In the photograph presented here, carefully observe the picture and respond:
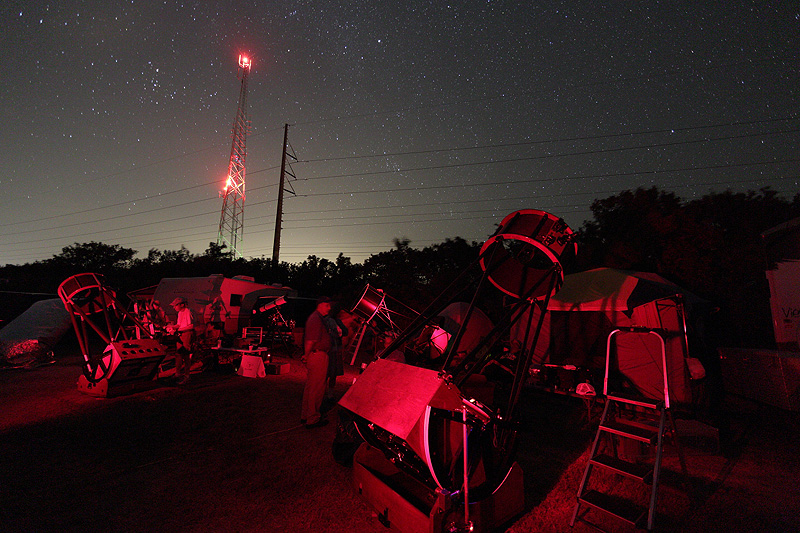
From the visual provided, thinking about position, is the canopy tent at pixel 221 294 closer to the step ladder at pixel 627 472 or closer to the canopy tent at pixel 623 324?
the canopy tent at pixel 623 324

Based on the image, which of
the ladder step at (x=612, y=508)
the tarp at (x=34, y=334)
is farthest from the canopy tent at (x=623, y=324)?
the tarp at (x=34, y=334)

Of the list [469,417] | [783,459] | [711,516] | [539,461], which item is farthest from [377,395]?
[783,459]

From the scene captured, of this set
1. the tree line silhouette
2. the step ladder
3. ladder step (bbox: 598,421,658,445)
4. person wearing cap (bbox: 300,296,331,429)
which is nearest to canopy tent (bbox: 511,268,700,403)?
the tree line silhouette

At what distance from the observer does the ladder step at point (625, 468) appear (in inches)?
132

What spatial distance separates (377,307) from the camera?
8461mm

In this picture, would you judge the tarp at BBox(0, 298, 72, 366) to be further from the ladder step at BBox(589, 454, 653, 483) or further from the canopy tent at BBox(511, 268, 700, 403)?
the ladder step at BBox(589, 454, 653, 483)

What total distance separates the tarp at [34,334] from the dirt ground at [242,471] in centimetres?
488

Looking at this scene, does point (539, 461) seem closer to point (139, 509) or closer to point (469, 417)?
point (469, 417)

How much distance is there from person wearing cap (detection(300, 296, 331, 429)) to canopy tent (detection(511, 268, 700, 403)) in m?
5.06

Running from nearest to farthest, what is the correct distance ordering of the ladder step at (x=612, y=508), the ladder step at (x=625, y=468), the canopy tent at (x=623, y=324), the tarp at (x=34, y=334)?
the ladder step at (x=612, y=508), the ladder step at (x=625, y=468), the canopy tent at (x=623, y=324), the tarp at (x=34, y=334)

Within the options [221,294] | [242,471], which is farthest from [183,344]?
[221,294]

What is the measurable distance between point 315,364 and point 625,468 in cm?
419

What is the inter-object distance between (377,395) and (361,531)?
137cm

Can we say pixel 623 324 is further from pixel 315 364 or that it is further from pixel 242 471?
pixel 242 471
